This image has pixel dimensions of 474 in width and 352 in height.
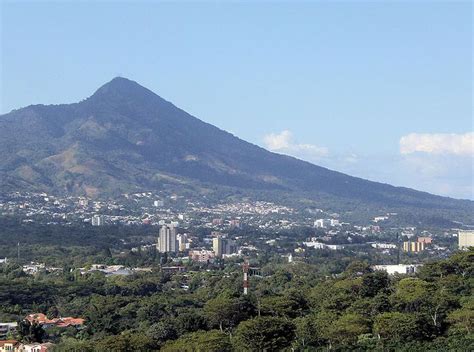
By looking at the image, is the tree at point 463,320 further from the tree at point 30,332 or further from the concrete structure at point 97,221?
the concrete structure at point 97,221

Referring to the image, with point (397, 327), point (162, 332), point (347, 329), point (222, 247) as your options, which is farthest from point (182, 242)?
point (397, 327)

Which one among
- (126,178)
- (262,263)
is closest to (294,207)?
(126,178)

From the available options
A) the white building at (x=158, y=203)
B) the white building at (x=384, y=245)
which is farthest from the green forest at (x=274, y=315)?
the white building at (x=158, y=203)

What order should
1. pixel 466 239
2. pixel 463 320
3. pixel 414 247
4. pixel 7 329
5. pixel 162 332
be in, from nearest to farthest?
pixel 463 320 < pixel 162 332 < pixel 7 329 < pixel 466 239 < pixel 414 247

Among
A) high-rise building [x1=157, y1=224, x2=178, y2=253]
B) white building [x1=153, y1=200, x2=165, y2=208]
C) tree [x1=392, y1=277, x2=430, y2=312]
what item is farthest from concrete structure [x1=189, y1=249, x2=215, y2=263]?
white building [x1=153, y1=200, x2=165, y2=208]

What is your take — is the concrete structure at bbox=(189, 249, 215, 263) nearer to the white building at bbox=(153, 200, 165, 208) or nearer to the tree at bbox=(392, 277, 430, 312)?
the tree at bbox=(392, 277, 430, 312)

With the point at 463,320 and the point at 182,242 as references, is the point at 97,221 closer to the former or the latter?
the point at 182,242

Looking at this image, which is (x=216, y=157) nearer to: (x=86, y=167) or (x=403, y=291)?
(x=86, y=167)
